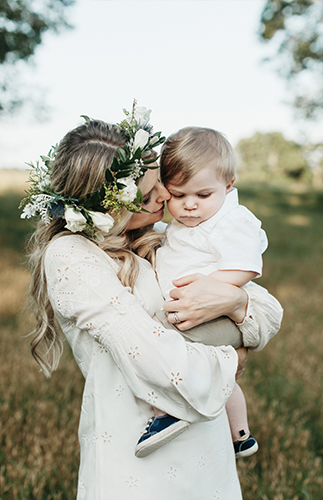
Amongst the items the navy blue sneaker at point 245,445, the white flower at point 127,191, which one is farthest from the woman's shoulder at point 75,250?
the navy blue sneaker at point 245,445

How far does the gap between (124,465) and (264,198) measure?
26.5m

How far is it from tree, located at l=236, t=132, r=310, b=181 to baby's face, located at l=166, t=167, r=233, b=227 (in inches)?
1944

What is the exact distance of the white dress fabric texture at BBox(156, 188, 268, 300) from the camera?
2.03m

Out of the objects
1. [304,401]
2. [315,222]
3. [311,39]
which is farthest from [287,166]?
[304,401]

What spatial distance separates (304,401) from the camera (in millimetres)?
4414

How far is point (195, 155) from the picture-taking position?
86.5 inches

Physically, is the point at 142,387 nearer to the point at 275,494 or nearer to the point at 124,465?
the point at 124,465

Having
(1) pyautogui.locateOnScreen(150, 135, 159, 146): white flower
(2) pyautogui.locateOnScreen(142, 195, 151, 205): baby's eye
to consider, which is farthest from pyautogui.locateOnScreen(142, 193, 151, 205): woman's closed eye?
(1) pyautogui.locateOnScreen(150, 135, 159, 146): white flower

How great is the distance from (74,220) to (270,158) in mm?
69994

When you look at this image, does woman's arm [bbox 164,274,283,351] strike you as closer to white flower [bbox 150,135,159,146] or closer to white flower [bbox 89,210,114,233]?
white flower [bbox 89,210,114,233]

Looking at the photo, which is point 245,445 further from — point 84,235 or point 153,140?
point 153,140

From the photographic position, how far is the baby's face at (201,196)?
7.23ft

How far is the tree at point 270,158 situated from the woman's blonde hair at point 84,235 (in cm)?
4965

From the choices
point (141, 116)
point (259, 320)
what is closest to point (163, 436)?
point (259, 320)
